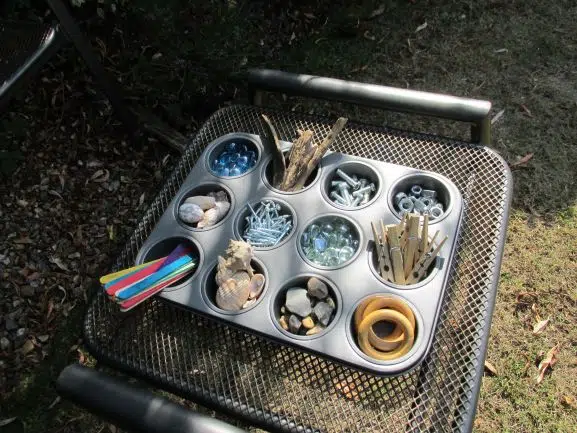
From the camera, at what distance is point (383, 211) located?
1352 millimetres

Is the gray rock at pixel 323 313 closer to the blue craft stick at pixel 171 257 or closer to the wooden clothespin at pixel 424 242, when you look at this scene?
the wooden clothespin at pixel 424 242

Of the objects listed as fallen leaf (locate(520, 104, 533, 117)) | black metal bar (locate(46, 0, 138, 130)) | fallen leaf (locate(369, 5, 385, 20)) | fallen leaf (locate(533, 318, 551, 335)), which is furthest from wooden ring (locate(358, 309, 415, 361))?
fallen leaf (locate(369, 5, 385, 20))

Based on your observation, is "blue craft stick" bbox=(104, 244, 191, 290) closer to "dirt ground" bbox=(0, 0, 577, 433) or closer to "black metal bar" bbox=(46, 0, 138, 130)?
"dirt ground" bbox=(0, 0, 577, 433)

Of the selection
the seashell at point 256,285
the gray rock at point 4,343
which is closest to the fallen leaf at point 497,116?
the seashell at point 256,285

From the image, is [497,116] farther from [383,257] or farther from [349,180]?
[383,257]

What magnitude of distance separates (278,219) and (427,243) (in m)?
0.37

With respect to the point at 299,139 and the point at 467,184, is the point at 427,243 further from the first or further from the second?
the point at 299,139

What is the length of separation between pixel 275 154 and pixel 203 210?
0.79 ft

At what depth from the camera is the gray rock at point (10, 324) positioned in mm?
1855

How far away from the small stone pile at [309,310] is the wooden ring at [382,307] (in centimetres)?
6

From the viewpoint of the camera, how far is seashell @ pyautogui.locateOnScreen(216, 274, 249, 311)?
1.25 meters

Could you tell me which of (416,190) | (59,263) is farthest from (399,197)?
(59,263)

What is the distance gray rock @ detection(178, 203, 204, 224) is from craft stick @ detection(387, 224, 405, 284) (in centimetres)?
48

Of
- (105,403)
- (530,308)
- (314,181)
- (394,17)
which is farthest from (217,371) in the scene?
(394,17)
